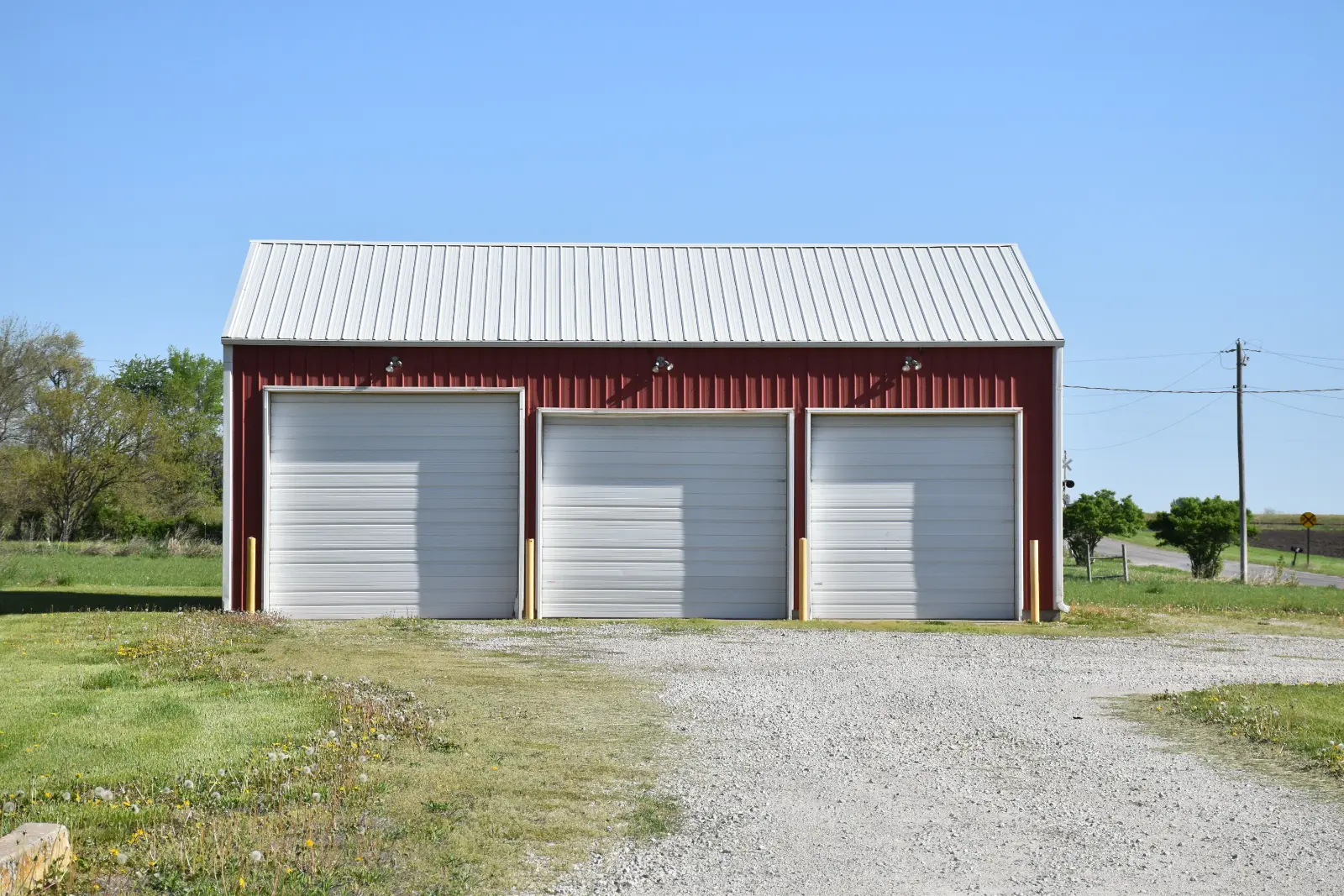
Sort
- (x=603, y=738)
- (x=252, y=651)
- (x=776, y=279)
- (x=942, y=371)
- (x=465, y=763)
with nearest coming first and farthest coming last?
1. (x=465, y=763)
2. (x=603, y=738)
3. (x=252, y=651)
4. (x=942, y=371)
5. (x=776, y=279)

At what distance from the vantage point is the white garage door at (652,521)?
18328 millimetres

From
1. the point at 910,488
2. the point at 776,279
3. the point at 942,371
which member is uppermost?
the point at 776,279

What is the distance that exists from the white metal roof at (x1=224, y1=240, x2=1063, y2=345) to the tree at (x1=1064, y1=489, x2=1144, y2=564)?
55.5ft

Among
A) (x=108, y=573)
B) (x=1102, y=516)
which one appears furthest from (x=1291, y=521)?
(x=108, y=573)

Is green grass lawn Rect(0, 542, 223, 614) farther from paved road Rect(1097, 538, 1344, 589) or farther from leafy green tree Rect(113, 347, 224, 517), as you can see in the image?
paved road Rect(1097, 538, 1344, 589)

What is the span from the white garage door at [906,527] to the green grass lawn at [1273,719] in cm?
693

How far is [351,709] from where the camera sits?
366 inches

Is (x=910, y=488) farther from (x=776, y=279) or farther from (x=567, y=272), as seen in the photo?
(x=567, y=272)

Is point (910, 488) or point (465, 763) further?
Answer: point (910, 488)

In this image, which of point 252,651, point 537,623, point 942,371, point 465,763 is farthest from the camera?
point 942,371

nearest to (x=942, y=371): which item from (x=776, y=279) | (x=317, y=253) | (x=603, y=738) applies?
(x=776, y=279)

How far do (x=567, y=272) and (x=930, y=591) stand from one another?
712 centimetres

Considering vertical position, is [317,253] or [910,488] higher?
[317,253]

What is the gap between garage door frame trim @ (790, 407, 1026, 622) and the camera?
18328 millimetres
